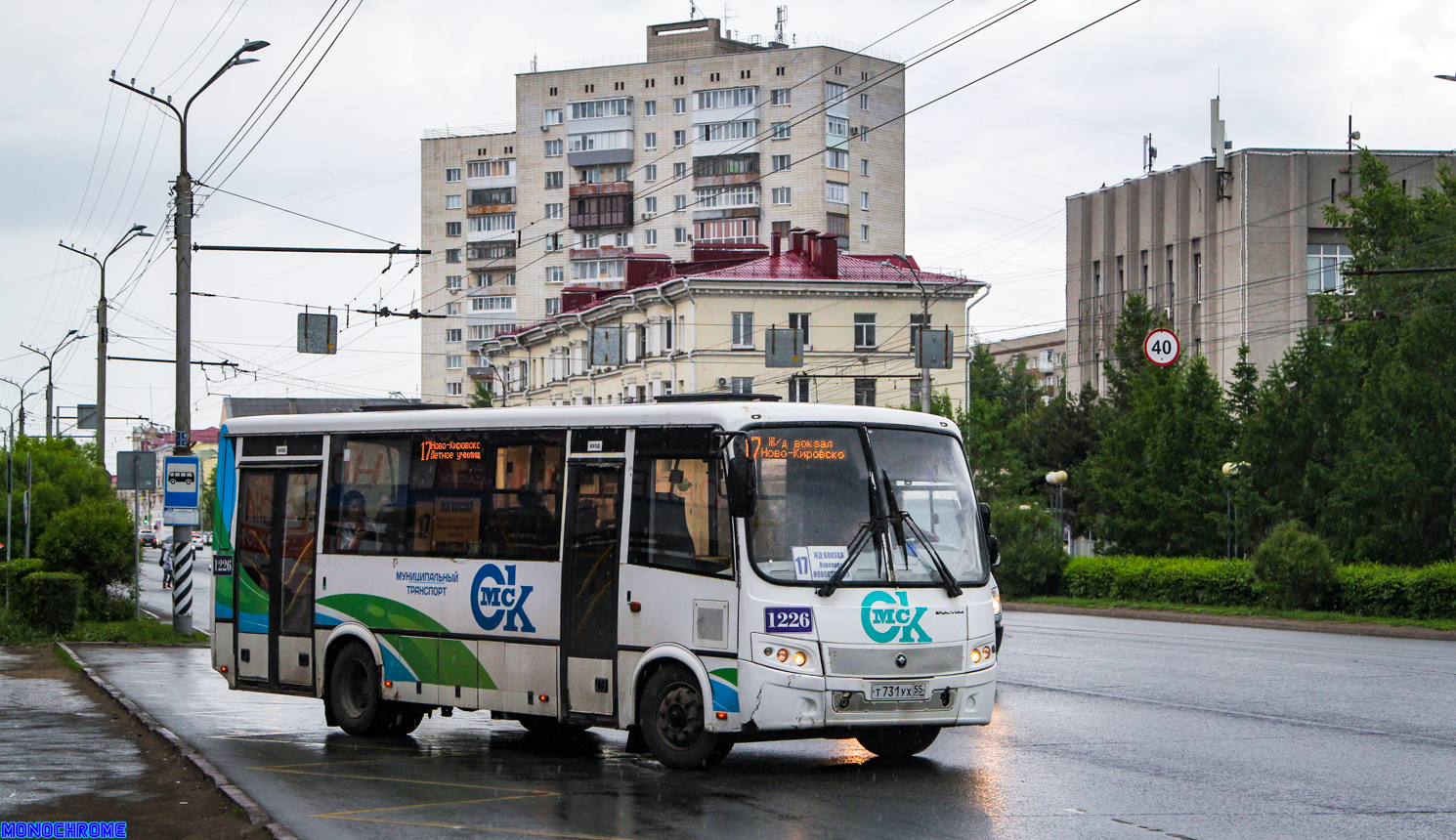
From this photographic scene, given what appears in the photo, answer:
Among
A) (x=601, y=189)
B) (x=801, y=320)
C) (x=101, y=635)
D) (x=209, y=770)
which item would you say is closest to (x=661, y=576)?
(x=209, y=770)

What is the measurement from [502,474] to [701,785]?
3.42 m

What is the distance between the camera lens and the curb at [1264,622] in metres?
28.4

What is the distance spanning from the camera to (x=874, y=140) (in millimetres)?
106312

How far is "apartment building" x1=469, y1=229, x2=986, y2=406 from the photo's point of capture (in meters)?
68.6

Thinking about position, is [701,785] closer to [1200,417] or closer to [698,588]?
[698,588]

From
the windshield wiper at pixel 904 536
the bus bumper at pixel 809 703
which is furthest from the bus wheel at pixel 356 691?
the windshield wiper at pixel 904 536

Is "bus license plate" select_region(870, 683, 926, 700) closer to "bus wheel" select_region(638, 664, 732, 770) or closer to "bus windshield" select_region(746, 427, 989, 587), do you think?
"bus windshield" select_region(746, 427, 989, 587)

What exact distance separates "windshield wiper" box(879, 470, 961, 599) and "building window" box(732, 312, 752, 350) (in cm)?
5711

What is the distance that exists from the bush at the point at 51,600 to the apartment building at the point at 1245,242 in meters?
49.9

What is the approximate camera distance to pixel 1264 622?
31.6 metres

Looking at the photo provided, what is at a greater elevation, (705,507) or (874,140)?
(874,140)

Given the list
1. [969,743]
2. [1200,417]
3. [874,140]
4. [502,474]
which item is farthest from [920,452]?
[874,140]

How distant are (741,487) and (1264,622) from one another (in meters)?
23.3

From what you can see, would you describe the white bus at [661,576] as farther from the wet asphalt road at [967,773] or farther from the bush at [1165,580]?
the bush at [1165,580]
